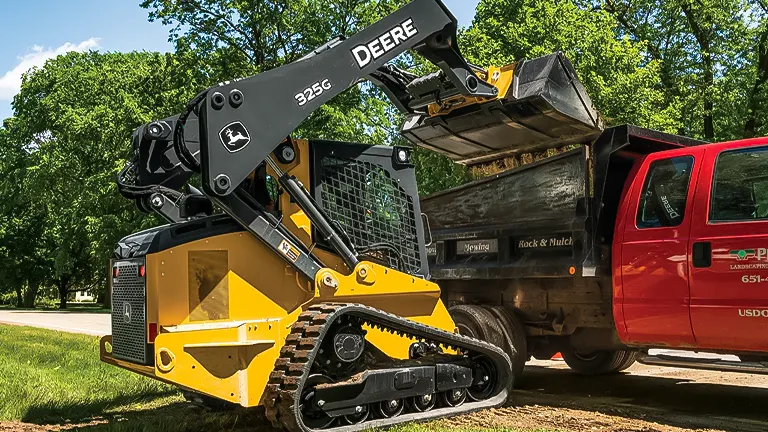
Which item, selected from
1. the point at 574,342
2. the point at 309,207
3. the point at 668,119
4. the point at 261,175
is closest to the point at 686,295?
the point at 574,342

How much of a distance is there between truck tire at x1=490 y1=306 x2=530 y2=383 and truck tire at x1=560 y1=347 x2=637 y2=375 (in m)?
1.31

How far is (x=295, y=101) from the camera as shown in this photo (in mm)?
5766

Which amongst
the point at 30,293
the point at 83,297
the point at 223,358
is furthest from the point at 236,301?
the point at 83,297

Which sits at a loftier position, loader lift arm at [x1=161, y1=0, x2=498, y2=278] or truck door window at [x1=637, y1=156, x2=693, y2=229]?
loader lift arm at [x1=161, y1=0, x2=498, y2=278]

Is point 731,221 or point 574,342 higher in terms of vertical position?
point 731,221

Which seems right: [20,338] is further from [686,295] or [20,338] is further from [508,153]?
[686,295]

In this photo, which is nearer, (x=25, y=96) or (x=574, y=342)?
(x=574, y=342)

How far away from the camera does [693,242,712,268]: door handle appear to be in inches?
260

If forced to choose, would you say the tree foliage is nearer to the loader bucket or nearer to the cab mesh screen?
the loader bucket

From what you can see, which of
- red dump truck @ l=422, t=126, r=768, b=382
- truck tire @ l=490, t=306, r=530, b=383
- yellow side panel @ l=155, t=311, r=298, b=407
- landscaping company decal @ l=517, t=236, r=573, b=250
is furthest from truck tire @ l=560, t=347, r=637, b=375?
yellow side panel @ l=155, t=311, r=298, b=407

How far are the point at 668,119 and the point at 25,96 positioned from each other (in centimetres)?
3236

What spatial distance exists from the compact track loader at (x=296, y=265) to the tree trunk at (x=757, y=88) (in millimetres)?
20627

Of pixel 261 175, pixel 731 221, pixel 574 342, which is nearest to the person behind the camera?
Result: pixel 261 175

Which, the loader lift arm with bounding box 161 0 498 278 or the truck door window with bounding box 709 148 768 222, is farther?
the truck door window with bounding box 709 148 768 222
